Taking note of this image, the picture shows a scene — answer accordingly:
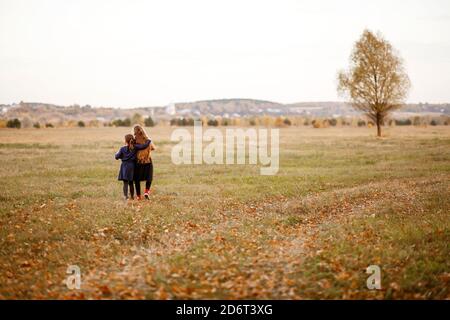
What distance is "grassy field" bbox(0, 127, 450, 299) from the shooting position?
359 inches

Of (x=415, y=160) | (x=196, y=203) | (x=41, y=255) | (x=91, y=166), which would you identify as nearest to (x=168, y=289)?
(x=41, y=255)

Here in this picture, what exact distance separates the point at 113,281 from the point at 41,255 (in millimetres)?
3267

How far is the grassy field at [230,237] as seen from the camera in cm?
912

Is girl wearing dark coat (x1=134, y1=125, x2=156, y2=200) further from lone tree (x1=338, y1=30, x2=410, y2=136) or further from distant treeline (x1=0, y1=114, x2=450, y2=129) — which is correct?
distant treeline (x1=0, y1=114, x2=450, y2=129)

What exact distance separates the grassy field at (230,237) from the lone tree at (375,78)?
33026 mm

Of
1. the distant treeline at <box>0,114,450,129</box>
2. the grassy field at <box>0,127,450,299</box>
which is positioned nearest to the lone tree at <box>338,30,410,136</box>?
the grassy field at <box>0,127,450,299</box>

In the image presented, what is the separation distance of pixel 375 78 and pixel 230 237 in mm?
48117

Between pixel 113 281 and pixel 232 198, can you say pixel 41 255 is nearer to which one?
pixel 113 281

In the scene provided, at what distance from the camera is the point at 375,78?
55094mm

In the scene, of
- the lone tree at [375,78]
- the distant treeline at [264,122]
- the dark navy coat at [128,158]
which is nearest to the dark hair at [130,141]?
the dark navy coat at [128,158]

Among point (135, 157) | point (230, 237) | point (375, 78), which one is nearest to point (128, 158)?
point (135, 157)

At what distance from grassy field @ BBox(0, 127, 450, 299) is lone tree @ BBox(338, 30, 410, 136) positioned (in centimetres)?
3303

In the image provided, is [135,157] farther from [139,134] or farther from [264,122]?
[264,122]
